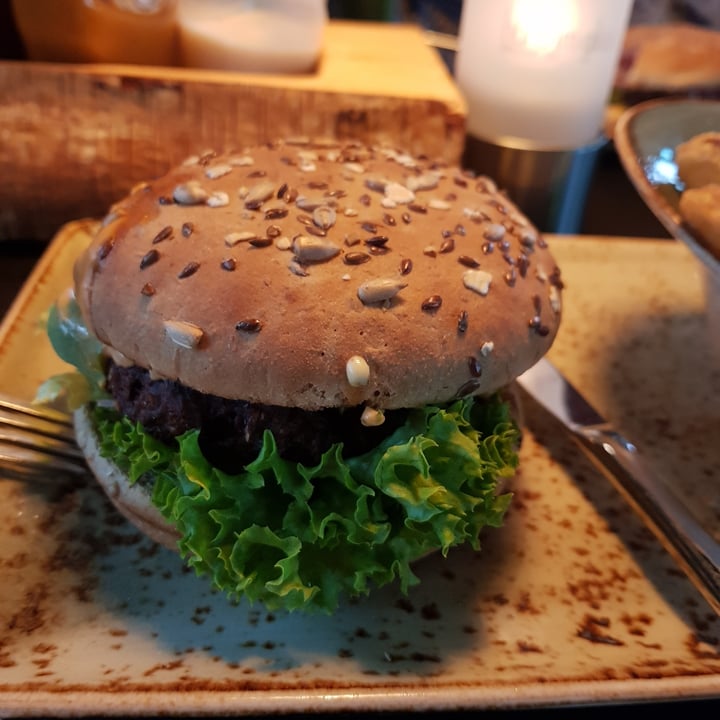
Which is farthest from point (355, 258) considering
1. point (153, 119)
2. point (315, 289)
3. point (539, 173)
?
point (539, 173)

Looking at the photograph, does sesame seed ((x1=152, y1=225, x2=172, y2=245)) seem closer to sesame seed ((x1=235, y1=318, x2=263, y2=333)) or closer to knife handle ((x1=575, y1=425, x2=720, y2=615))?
sesame seed ((x1=235, y1=318, x2=263, y2=333))

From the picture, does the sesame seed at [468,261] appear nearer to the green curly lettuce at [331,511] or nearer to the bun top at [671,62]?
the green curly lettuce at [331,511]

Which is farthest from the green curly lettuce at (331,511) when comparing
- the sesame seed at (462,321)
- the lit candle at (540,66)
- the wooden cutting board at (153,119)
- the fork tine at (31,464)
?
the lit candle at (540,66)

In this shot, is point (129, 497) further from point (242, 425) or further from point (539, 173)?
point (539, 173)

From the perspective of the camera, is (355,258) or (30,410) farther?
(30,410)

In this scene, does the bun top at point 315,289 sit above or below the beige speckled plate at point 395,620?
above

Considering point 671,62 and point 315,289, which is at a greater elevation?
point 315,289

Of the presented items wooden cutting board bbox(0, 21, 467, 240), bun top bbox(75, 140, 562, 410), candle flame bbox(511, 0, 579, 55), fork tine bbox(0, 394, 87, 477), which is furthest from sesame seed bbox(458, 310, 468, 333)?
candle flame bbox(511, 0, 579, 55)

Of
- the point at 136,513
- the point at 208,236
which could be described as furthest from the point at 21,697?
the point at 208,236
